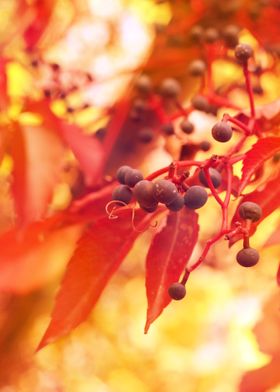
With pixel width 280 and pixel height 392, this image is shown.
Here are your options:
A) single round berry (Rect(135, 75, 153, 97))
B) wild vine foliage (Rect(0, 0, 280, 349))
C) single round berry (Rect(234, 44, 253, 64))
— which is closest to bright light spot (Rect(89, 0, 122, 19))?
wild vine foliage (Rect(0, 0, 280, 349))

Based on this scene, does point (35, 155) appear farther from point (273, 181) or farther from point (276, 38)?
point (276, 38)

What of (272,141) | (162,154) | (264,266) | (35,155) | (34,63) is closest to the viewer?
(272,141)

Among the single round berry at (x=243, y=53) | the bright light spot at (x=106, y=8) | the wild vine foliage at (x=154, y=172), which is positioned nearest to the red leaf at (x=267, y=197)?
the wild vine foliage at (x=154, y=172)

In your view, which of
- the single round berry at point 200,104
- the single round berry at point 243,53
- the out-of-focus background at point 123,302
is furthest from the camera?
the out-of-focus background at point 123,302

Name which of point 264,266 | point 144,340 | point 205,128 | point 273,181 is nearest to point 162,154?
point 205,128

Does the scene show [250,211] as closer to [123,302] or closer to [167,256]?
[167,256]

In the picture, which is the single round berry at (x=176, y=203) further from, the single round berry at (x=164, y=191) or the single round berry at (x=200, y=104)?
the single round berry at (x=200, y=104)

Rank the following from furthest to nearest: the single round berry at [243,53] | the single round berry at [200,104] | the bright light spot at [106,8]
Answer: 1. the bright light spot at [106,8]
2. the single round berry at [200,104]
3. the single round berry at [243,53]

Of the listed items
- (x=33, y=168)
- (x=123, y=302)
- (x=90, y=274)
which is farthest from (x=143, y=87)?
(x=123, y=302)
